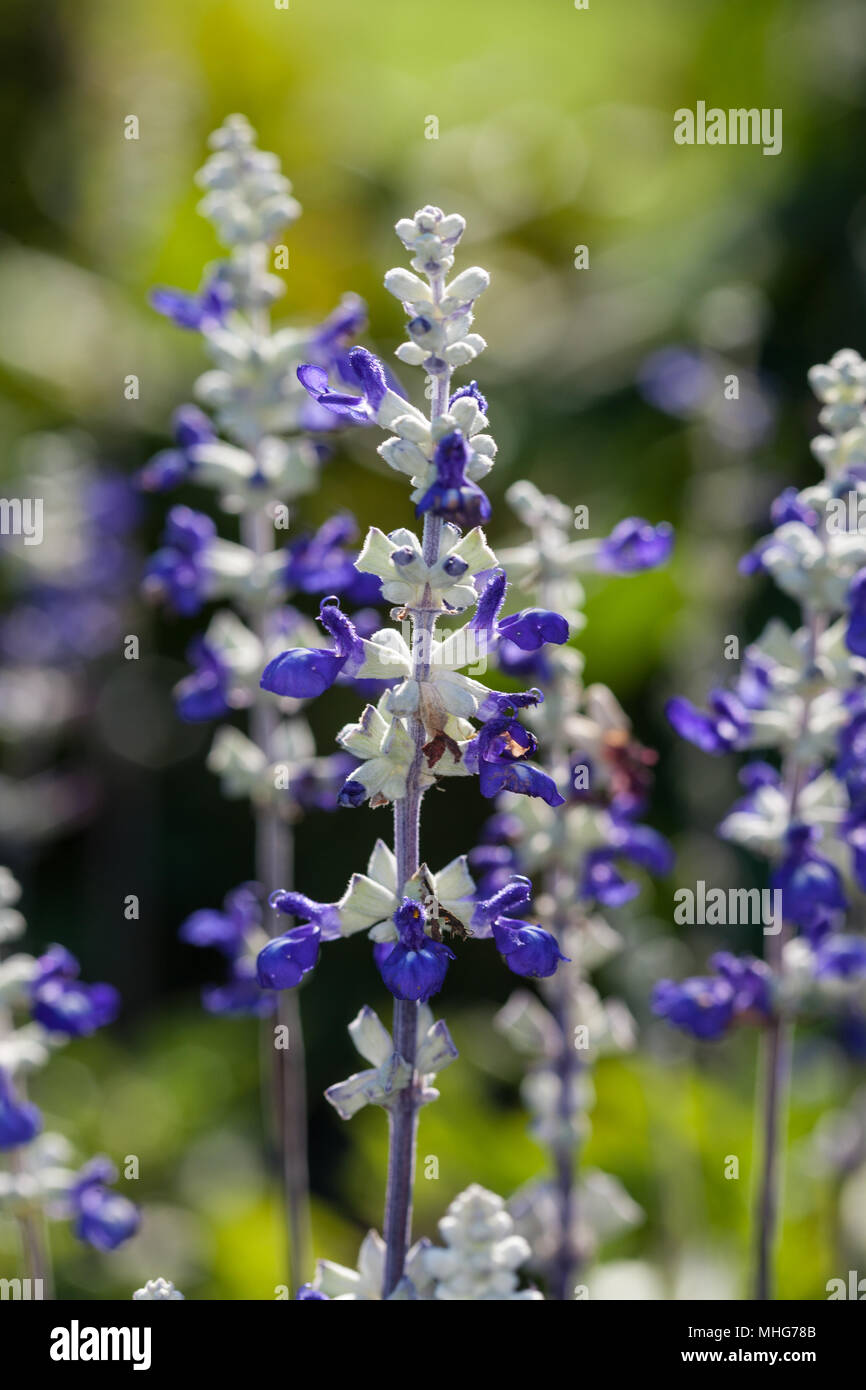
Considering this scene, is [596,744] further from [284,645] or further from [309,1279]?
[309,1279]

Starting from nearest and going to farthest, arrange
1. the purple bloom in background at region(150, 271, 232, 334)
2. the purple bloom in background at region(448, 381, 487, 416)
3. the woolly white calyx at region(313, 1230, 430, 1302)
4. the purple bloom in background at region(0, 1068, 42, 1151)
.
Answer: the purple bloom in background at region(448, 381, 487, 416) → the woolly white calyx at region(313, 1230, 430, 1302) → the purple bloom in background at region(0, 1068, 42, 1151) → the purple bloom in background at region(150, 271, 232, 334)

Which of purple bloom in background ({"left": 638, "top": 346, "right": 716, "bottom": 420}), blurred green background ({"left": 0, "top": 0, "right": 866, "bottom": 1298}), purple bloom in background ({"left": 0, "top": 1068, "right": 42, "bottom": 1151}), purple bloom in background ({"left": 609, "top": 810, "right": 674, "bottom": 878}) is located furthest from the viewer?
purple bloom in background ({"left": 638, "top": 346, "right": 716, "bottom": 420})

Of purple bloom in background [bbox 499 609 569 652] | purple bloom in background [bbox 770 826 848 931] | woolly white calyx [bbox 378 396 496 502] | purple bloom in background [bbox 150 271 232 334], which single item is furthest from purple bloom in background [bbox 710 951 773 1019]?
purple bloom in background [bbox 150 271 232 334]

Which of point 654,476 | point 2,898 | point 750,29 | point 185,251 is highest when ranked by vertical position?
point 750,29

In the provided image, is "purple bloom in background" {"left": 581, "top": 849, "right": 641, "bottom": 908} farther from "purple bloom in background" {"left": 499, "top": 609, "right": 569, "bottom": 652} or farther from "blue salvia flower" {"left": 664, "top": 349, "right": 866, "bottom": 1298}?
"purple bloom in background" {"left": 499, "top": 609, "right": 569, "bottom": 652}

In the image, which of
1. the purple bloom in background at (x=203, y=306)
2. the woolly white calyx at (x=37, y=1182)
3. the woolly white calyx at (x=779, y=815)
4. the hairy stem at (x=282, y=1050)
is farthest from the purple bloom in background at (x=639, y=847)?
the purple bloom in background at (x=203, y=306)

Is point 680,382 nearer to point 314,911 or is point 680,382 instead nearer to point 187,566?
point 187,566


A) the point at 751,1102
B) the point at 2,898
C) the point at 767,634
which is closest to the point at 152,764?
the point at 751,1102
